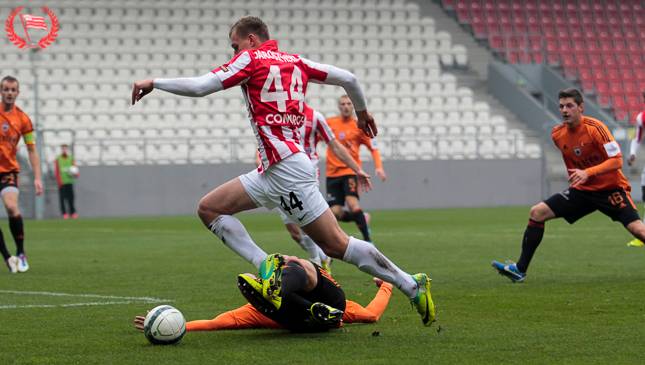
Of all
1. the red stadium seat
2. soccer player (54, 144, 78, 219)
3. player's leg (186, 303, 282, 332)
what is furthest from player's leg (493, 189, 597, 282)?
the red stadium seat

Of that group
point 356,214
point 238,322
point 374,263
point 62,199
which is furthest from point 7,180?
point 62,199

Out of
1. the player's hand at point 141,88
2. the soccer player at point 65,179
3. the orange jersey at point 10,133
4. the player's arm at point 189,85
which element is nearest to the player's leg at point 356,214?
the orange jersey at point 10,133

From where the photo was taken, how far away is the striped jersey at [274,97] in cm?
715

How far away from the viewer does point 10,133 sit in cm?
1271

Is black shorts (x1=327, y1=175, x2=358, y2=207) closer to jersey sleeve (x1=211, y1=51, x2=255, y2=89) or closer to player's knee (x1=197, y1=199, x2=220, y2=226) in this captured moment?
player's knee (x1=197, y1=199, x2=220, y2=226)

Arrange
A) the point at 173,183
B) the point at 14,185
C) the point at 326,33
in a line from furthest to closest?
1. the point at 326,33
2. the point at 173,183
3. the point at 14,185

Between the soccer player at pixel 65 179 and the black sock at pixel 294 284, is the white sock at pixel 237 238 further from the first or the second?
the soccer player at pixel 65 179

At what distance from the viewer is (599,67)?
3775 cm

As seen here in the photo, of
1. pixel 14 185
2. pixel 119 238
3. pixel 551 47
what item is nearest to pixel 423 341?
pixel 14 185

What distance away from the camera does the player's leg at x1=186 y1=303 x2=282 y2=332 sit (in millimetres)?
7297

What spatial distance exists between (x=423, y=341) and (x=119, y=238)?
13.9 m

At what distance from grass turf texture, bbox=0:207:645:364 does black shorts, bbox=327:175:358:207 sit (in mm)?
914

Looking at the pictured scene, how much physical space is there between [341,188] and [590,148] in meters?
5.43

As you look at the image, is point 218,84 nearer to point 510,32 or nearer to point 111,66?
point 111,66
